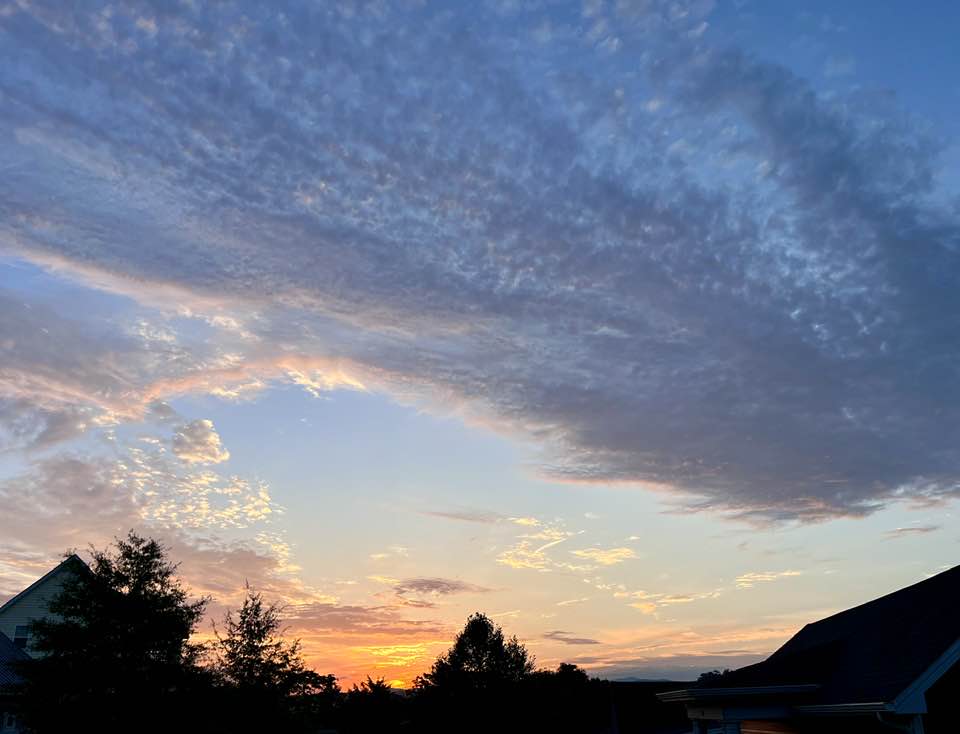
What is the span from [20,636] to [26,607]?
196cm

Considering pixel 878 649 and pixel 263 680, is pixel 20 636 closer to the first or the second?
pixel 263 680

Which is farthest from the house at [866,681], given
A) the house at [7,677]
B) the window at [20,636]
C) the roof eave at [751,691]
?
the window at [20,636]

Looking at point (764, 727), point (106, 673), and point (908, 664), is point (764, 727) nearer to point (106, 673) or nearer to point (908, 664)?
point (908, 664)

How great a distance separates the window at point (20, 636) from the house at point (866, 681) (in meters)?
44.1

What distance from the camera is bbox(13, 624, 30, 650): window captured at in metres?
49.1

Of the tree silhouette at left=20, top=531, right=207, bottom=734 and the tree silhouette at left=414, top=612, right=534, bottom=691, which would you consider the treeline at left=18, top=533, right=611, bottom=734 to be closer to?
the tree silhouette at left=20, top=531, right=207, bottom=734

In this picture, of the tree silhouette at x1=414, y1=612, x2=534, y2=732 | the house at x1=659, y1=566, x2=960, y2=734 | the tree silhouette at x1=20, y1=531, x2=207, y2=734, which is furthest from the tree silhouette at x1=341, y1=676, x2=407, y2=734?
the house at x1=659, y1=566, x2=960, y2=734

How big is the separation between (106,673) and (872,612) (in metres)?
23.8

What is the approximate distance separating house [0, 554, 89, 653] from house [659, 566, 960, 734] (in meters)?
44.4

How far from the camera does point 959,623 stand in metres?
16.0

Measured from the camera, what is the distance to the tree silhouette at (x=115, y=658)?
24.9 meters

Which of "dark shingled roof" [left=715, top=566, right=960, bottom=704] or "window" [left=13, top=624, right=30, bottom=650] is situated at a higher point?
"window" [left=13, top=624, right=30, bottom=650]

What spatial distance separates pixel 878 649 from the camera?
18.3 meters

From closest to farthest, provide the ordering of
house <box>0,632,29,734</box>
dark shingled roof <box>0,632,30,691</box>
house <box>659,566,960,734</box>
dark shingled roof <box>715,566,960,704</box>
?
house <box>659,566,960,734</box>, dark shingled roof <box>715,566,960,704</box>, house <box>0,632,29,734</box>, dark shingled roof <box>0,632,30,691</box>
